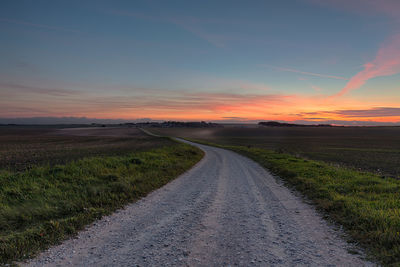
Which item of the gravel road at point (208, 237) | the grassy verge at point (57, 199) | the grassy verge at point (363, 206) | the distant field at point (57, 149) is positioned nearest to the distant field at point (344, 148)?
the grassy verge at point (363, 206)

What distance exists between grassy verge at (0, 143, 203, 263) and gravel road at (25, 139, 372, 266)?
1.87 feet

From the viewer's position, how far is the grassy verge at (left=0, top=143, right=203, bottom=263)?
5.53 meters

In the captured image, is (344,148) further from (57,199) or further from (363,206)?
(57,199)

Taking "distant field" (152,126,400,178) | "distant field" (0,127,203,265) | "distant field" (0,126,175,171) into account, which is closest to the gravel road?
"distant field" (0,127,203,265)

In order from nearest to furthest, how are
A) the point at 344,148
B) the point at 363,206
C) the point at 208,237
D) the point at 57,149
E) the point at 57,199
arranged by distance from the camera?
1. the point at 208,237
2. the point at 363,206
3. the point at 57,199
4. the point at 57,149
5. the point at 344,148

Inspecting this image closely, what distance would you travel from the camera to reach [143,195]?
9.87 m

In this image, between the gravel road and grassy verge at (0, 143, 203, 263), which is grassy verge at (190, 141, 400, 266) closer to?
the gravel road

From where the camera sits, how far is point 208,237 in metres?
5.80

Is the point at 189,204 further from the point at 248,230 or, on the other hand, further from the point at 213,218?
the point at 248,230

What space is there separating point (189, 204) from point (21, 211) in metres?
5.78

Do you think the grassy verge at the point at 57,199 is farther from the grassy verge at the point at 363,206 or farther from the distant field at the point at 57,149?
the grassy verge at the point at 363,206

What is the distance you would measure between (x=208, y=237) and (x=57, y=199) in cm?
631

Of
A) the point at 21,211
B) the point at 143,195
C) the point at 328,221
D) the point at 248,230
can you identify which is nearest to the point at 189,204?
the point at 143,195

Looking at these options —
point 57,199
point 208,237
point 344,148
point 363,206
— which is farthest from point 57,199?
point 344,148
